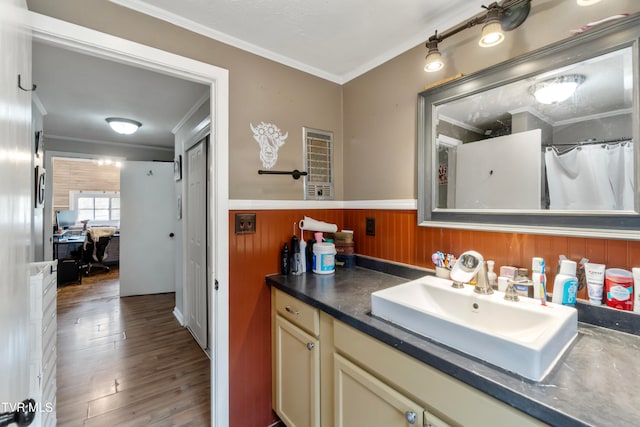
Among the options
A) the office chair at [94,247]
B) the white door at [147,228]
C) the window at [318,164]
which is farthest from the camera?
the office chair at [94,247]

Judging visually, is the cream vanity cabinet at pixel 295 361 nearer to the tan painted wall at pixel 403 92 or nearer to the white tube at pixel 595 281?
the tan painted wall at pixel 403 92

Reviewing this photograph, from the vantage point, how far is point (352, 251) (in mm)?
1900

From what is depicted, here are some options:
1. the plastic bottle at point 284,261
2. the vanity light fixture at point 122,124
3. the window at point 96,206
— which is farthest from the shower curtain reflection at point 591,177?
the window at point 96,206

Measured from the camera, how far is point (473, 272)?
45.0 inches

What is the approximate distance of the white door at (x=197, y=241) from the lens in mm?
2582

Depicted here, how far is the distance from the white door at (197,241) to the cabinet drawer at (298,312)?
129 cm

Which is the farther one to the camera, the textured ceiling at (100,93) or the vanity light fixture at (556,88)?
the textured ceiling at (100,93)

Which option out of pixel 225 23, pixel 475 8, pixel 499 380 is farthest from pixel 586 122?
pixel 225 23

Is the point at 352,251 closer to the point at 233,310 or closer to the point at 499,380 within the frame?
the point at 233,310

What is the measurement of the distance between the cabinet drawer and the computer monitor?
7013mm

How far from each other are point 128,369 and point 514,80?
10.6ft

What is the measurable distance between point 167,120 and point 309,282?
9.00ft

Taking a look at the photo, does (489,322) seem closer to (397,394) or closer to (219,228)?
(397,394)

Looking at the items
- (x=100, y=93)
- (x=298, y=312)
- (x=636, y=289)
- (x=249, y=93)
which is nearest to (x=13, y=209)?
(x=298, y=312)
